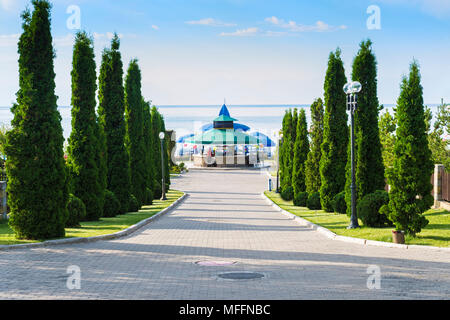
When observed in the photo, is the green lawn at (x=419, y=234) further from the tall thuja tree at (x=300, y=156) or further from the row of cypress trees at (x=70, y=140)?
the tall thuja tree at (x=300, y=156)

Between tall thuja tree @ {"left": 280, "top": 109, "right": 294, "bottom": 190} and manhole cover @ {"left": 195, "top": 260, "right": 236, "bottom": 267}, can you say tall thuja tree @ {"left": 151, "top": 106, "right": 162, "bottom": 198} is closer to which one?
tall thuja tree @ {"left": 280, "top": 109, "right": 294, "bottom": 190}

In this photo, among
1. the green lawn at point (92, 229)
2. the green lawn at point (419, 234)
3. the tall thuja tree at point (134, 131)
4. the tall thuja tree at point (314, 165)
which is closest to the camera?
the green lawn at point (419, 234)

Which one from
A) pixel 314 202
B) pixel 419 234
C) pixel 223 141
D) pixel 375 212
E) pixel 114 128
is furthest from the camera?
pixel 223 141

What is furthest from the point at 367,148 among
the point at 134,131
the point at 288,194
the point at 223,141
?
the point at 223,141

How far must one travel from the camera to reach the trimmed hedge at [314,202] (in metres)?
27.9

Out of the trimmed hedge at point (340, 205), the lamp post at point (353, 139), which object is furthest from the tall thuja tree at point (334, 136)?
the lamp post at point (353, 139)

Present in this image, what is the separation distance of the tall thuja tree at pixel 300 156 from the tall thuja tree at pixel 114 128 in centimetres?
1126

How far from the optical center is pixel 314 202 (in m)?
27.9

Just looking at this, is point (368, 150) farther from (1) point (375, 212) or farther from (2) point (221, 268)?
(2) point (221, 268)

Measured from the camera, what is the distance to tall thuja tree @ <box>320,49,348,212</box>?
84.8ft

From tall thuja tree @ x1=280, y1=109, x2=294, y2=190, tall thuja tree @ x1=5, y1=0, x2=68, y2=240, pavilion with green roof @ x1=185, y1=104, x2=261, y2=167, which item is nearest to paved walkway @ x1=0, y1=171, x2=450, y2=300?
tall thuja tree @ x1=5, y1=0, x2=68, y2=240

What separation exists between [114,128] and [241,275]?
16.7 m

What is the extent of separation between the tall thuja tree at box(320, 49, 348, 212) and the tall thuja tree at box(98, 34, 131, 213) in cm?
942

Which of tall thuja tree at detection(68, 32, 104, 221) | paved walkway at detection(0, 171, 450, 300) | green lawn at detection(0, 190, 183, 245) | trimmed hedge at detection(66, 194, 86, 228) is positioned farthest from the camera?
tall thuja tree at detection(68, 32, 104, 221)
